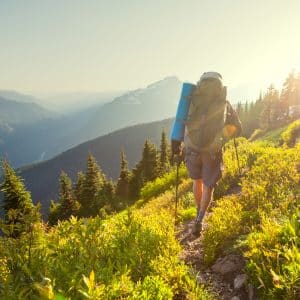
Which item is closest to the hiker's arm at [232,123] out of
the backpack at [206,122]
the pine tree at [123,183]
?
the backpack at [206,122]

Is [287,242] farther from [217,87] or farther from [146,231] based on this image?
[217,87]

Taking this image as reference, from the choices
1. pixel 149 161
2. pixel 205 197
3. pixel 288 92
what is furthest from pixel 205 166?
pixel 288 92

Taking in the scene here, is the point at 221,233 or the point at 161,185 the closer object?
the point at 221,233

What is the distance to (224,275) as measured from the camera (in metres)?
5.07

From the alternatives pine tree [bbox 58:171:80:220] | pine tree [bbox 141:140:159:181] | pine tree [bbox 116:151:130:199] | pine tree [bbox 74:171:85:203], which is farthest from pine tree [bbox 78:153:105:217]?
pine tree [bbox 141:140:159:181]

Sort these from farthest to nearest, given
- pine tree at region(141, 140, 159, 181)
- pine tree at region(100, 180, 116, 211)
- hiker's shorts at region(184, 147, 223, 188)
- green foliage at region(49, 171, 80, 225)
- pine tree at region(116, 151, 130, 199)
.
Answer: pine tree at region(116, 151, 130, 199) < pine tree at region(100, 180, 116, 211) < pine tree at region(141, 140, 159, 181) < green foliage at region(49, 171, 80, 225) < hiker's shorts at region(184, 147, 223, 188)

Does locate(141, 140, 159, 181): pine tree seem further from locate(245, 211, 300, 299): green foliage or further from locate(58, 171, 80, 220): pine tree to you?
locate(245, 211, 300, 299): green foliage

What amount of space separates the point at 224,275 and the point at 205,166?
2.63 meters

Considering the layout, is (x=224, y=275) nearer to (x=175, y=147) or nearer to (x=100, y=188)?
(x=175, y=147)

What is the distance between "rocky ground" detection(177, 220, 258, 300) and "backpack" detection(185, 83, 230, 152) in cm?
199

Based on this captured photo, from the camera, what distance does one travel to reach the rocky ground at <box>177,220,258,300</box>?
450 centimetres

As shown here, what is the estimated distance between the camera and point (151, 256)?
4.91 m

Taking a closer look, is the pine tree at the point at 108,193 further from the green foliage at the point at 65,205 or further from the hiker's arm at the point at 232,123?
the hiker's arm at the point at 232,123

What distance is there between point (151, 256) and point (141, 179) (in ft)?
191
